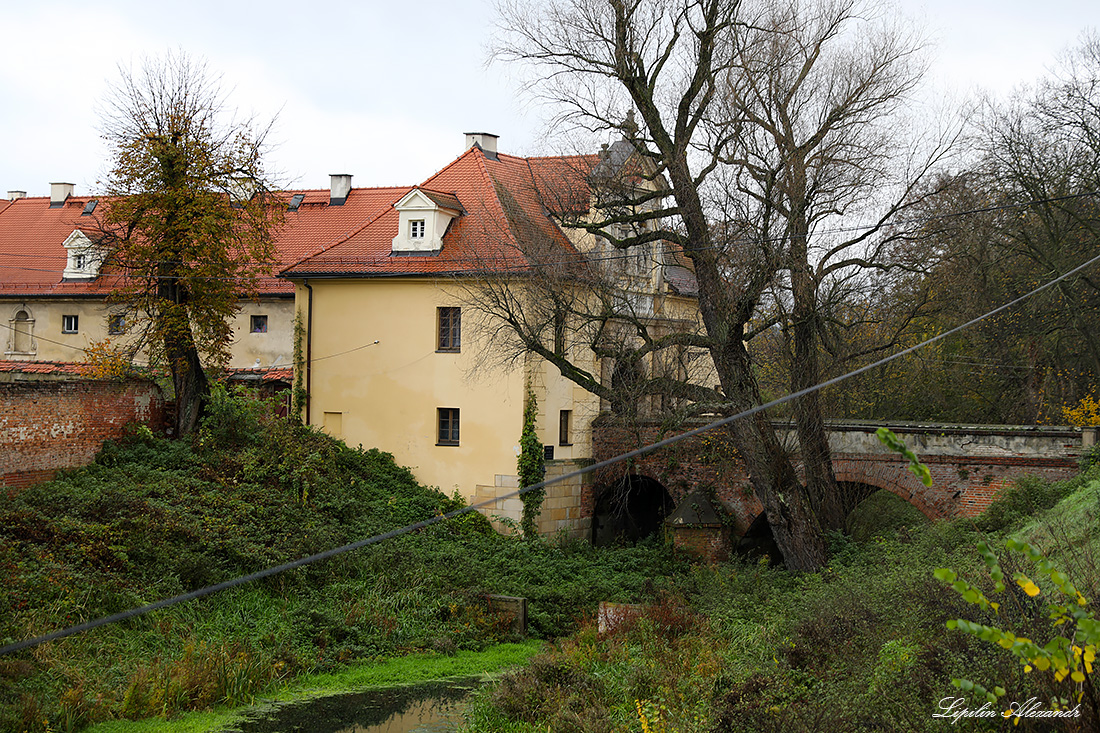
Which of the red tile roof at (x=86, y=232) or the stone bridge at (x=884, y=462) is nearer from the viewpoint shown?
the stone bridge at (x=884, y=462)

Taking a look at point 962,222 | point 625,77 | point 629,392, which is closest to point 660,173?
point 625,77

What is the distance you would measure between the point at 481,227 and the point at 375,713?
Answer: 13.3 m

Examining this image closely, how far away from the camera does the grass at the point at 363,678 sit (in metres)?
11.0

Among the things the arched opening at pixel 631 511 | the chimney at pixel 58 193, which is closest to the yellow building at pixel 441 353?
the arched opening at pixel 631 511

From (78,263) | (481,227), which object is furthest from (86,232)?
(481,227)

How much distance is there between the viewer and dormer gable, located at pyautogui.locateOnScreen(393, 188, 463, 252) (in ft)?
76.5

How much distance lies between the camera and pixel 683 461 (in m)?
23.0

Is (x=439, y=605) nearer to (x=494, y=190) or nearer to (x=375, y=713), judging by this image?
(x=375, y=713)

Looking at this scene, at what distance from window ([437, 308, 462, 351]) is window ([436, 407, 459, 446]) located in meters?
1.52

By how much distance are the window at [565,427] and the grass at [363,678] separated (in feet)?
26.0

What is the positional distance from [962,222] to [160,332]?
16.9 meters

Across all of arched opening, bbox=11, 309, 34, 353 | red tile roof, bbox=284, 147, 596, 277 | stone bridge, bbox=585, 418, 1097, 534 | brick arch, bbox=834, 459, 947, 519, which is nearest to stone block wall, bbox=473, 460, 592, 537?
stone bridge, bbox=585, 418, 1097, 534

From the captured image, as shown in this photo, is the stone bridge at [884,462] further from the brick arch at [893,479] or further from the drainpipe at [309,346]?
the drainpipe at [309,346]

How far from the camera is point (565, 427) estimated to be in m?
24.3
